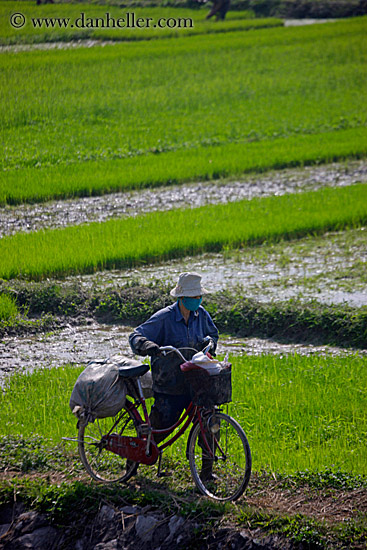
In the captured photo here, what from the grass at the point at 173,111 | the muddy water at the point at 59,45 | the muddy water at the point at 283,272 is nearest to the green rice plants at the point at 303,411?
the muddy water at the point at 283,272

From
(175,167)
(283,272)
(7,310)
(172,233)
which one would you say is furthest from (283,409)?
(175,167)

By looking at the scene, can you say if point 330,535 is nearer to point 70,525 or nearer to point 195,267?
point 70,525

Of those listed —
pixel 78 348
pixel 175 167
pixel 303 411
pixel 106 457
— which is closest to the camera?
pixel 106 457

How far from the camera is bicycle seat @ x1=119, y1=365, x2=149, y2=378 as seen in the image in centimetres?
451

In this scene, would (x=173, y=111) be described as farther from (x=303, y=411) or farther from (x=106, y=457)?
(x=106, y=457)

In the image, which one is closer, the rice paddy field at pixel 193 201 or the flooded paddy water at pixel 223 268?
the rice paddy field at pixel 193 201

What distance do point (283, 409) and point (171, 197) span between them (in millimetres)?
9126

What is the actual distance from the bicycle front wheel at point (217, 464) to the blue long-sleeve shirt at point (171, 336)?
11.9 inches

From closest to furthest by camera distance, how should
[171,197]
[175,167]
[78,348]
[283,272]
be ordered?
1. [78,348]
2. [283,272]
3. [171,197]
4. [175,167]

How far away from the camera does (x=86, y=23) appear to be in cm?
1727

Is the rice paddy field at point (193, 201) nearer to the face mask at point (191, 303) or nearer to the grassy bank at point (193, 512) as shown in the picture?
the grassy bank at point (193, 512)

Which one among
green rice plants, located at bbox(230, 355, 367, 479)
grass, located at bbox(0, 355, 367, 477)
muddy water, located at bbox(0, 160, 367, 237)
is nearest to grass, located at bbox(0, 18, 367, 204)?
muddy water, located at bbox(0, 160, 367, 237)

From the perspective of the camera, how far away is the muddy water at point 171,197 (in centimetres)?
1253

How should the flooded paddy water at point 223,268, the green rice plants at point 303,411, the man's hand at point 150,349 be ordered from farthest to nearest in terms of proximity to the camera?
the flooded paddy water at point 223,268, the green rice plants at point 303,411, the man's hand at point 150,349
